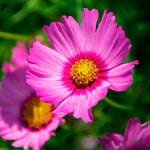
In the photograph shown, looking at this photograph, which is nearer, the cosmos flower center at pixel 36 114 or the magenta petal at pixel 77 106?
the magenta petal at pixel 77 106

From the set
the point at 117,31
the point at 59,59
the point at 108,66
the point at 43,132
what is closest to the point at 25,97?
the point at 43,132

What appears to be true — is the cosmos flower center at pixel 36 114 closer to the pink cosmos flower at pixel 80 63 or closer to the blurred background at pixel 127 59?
the blurred background at pixel 127 59

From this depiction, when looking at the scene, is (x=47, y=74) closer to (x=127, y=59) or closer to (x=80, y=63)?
(x=80, y=63)

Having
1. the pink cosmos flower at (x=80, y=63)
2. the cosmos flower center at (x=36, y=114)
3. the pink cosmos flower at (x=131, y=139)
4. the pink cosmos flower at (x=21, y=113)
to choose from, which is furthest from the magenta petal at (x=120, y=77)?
the cosmos flower center at (x=36, y=114)

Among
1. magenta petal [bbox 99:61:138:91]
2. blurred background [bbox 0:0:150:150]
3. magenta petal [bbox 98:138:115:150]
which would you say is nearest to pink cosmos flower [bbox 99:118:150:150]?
magenta petal [bbox 98:138:115:150]

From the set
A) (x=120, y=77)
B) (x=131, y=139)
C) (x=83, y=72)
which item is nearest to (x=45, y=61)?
(x=83, y=72)

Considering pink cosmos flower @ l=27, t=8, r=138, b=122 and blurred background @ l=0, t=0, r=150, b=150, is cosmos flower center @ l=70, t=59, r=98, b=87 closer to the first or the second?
pink cosmos flower @ l=27, t=8, r=138, b=122
